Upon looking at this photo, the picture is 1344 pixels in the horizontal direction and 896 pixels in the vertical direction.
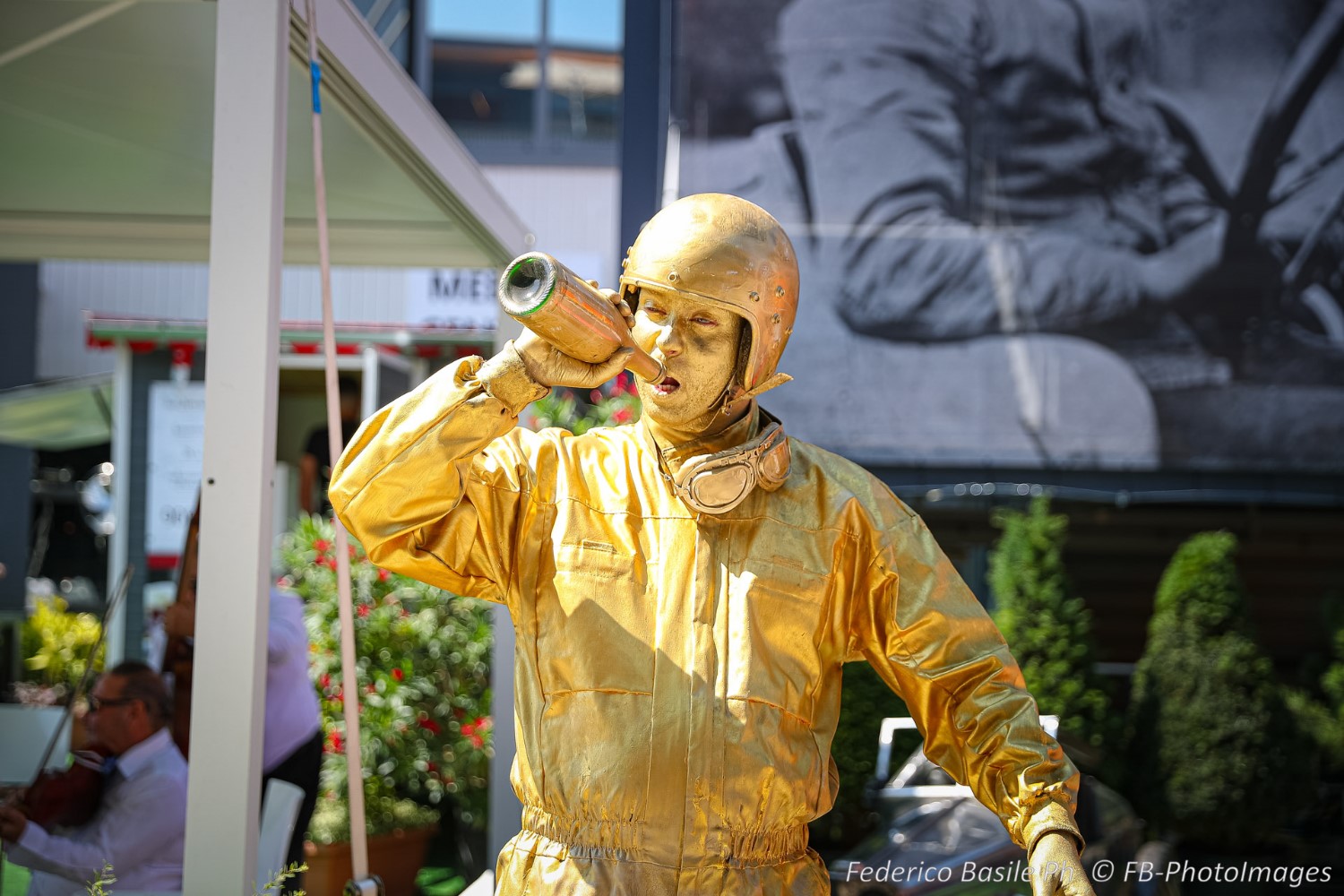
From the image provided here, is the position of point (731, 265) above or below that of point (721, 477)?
above

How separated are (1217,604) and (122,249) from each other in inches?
210

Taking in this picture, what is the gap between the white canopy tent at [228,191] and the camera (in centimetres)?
231

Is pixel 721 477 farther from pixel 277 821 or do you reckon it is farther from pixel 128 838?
pixel 277 821

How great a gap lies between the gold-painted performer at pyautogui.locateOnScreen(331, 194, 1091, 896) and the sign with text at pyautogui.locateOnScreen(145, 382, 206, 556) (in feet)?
22.7

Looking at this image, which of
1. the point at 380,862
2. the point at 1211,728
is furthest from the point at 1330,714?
the point at 380,862

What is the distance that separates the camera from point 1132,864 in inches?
182

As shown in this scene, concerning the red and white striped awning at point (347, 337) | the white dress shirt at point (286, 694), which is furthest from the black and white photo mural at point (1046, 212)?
the white dress shirt at point (286, 694)

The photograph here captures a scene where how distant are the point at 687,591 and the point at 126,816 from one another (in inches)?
93.4

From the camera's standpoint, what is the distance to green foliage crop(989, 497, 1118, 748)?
6.34 meters

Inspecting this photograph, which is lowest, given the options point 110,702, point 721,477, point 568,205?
point 110,702

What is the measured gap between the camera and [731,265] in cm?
215

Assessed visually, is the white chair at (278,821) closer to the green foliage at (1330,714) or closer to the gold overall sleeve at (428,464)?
the gold overall sleeve at (428,464)

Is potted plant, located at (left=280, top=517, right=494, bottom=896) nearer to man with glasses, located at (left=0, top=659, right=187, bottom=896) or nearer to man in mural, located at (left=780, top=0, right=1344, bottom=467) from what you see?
man with glasses, located at (left=0, top=659, right=187, bottom=896)

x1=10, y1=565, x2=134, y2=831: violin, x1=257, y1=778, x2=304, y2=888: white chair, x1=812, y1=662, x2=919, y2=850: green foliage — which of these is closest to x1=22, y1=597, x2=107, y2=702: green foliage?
x1=257, y1=778, x2=304, y2=888: white chair
